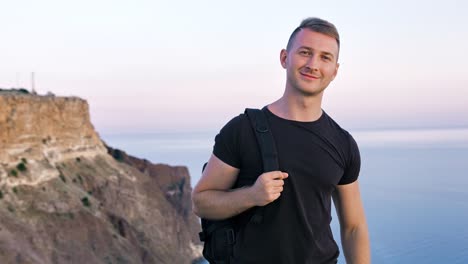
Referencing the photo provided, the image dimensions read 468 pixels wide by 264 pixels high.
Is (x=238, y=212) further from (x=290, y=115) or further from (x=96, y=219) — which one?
(x=96, y=219)

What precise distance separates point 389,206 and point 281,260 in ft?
301

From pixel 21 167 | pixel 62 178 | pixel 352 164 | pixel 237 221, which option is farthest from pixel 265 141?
pixel 62 178

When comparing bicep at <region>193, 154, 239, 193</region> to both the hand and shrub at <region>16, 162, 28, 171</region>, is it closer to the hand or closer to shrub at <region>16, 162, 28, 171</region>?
the hand

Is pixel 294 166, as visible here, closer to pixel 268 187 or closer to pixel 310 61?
pixel 268 187

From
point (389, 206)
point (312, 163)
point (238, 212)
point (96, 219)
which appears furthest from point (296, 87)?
point (389, 206)

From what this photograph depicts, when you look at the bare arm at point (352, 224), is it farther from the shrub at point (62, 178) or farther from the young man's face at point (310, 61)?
the shrub at point (62, 178)

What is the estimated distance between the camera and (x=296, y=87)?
11.1ft

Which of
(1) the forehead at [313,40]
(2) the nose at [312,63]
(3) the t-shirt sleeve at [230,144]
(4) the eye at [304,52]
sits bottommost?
(3) the t-shirt sleeve at [230,144]

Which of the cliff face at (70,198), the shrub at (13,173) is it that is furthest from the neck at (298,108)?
the shrub at (13,173)

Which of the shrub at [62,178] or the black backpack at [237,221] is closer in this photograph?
the black backpack at [237,221]

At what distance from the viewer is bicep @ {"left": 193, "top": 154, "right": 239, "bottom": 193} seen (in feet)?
10.8

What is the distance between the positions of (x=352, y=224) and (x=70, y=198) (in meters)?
41.1

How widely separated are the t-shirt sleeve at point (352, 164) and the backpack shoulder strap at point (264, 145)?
20.6 inches

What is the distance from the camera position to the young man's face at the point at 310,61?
3.34m
